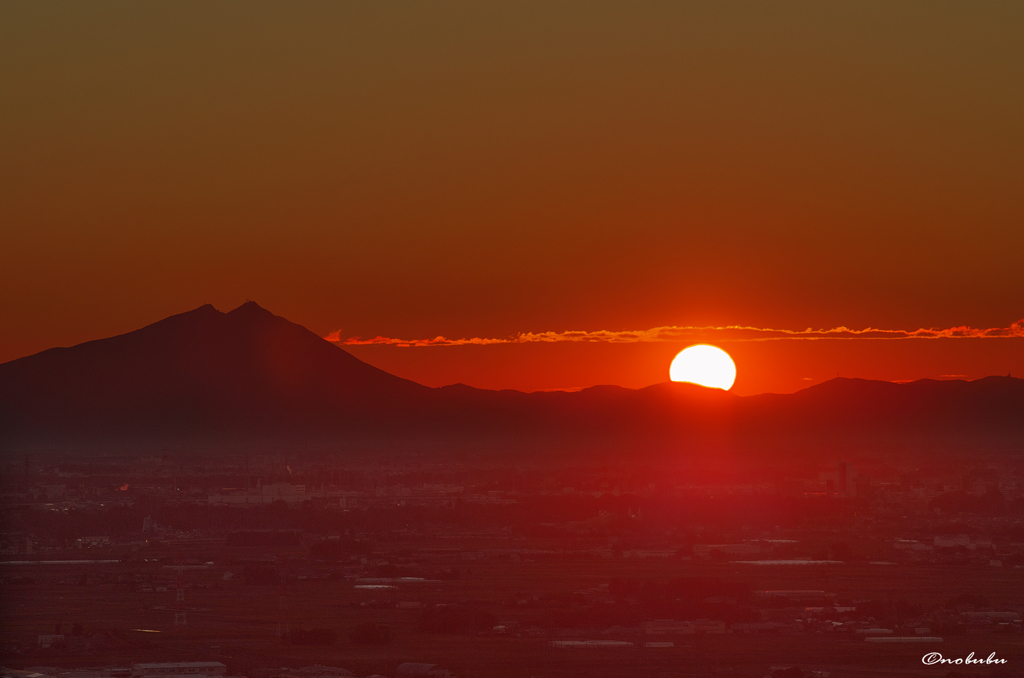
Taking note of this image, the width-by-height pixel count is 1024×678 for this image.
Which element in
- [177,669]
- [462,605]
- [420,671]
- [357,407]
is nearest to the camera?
[420,671]

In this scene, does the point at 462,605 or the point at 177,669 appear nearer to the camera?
the point at 177,669

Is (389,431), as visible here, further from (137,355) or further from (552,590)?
(552,590)

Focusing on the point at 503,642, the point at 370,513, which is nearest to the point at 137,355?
the point at 370,513

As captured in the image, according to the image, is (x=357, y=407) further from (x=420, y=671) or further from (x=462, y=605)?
(x=420, y=671)

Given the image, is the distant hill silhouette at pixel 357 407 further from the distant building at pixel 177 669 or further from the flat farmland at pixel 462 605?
the distant building at pixel 177 669

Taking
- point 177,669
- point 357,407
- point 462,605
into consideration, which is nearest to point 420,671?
point 177,669

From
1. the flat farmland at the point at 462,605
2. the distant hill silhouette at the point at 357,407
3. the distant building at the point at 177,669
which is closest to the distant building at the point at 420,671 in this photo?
the flat farmland at the point at 462,605

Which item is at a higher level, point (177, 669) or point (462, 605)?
point (462, 605)

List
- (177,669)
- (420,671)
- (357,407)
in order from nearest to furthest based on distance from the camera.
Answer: (420,671) < (177,669) < (357,407)

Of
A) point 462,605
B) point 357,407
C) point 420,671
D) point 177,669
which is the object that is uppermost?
point 357,407
